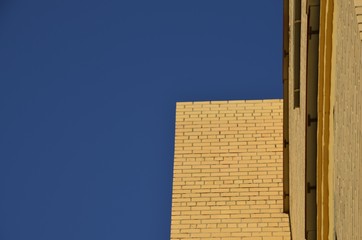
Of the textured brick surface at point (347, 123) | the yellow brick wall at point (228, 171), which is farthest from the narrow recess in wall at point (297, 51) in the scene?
the textured brick surface at point (347, 123)

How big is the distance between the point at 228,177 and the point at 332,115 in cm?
610

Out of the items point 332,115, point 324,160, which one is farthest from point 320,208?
point 332,115

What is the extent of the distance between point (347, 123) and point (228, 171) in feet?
24.1

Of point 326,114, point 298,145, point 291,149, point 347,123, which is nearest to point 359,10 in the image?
point 347,123

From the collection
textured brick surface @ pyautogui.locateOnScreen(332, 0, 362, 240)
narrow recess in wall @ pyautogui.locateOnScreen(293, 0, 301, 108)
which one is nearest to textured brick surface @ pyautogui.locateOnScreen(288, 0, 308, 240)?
narrow recess in wall @ pyautogui.locateOnScreen(293, 0, 301, 108)

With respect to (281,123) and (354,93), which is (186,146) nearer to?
(281,123)

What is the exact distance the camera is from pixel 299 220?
30.3ft

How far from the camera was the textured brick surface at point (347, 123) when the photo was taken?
4.33 metres

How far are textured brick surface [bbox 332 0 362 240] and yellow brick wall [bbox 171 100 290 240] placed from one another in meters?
5.85

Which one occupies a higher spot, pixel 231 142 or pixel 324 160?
pixel 231 142

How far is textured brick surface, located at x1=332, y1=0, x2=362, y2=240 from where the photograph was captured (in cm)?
433

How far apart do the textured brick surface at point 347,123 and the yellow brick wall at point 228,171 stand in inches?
230

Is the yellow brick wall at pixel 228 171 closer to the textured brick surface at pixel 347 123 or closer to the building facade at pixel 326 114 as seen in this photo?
the building facade at pixel 326 114

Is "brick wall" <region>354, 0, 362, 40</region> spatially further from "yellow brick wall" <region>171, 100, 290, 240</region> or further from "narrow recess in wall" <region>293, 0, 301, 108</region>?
"yellow brick wall" <region>171, 100, 290, 240</region>
